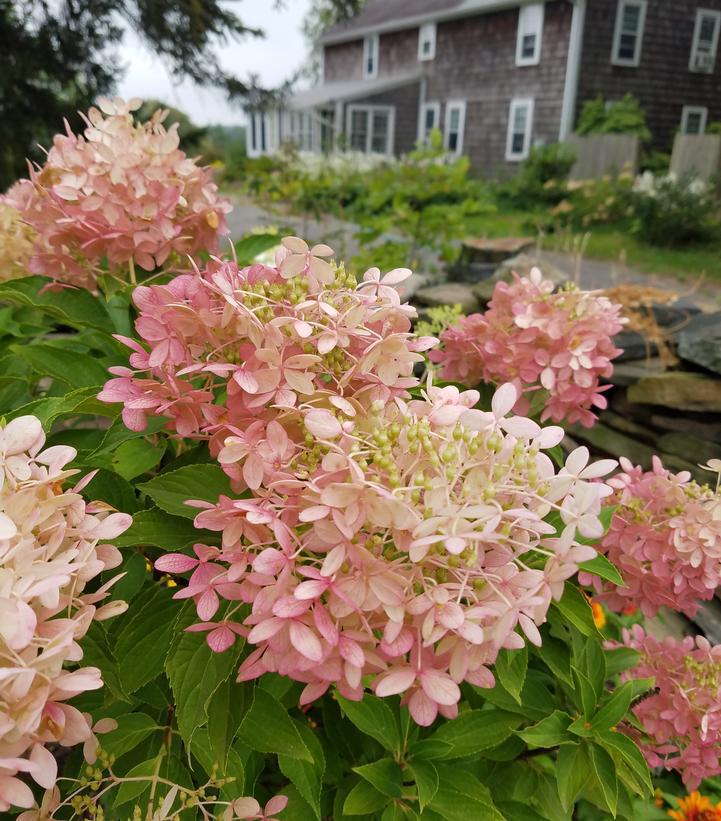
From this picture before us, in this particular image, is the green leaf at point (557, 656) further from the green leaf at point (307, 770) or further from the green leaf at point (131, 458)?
the green leaf at point (131, 458)

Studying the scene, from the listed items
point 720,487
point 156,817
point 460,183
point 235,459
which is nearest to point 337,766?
point 156,817

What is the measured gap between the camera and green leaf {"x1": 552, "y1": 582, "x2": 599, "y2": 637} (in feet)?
2.79

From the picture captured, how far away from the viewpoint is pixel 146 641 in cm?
88

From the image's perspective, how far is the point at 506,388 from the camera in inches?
29.9

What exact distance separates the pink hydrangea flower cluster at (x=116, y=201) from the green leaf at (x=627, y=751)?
1.12 meters

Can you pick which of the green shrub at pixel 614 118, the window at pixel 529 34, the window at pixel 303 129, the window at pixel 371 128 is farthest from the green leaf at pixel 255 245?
the window at pixel 303 129

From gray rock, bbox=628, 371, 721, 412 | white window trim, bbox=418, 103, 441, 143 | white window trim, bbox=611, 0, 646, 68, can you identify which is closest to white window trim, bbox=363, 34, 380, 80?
white window trim, bbox=418, 103, 441, 143

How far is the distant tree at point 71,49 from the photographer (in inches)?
213

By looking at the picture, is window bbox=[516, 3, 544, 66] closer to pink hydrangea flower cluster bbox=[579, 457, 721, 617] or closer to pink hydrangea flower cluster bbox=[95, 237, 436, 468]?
pink hydrangea flower cluster bbox=[579, 457, 721, 617]

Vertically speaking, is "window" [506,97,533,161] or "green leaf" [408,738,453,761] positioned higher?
"window" [506,97,533,161]

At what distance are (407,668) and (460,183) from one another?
5.65m

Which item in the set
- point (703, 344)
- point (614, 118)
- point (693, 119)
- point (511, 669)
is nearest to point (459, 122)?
point (614, 118)

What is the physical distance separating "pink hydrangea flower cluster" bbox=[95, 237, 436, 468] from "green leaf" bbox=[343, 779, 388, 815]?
50 cm

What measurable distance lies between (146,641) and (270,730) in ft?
0.66
